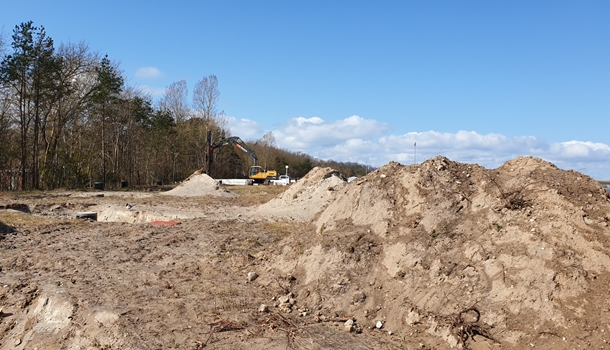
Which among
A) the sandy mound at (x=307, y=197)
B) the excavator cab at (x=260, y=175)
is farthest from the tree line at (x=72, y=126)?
the sandy mound at (x=307, y=197)

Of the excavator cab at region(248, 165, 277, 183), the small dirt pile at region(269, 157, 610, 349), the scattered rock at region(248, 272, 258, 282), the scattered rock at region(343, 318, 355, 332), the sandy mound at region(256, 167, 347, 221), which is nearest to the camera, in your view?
the small dirt pile at region(269, 157, 610, 349)

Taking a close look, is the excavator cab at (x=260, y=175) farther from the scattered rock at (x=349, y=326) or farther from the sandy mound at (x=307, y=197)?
the scattered rock at (x=349, y=326)

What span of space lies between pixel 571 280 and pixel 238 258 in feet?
17.8

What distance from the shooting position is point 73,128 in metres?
33.7

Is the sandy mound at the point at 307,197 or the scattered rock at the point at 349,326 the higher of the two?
the sandy mound at the point at 307,197

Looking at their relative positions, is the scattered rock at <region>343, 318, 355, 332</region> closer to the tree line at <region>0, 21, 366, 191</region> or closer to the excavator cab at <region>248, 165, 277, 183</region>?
the tree line at <region>0, 21, 366, 191</region>

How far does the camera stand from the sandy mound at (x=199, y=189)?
27.0 metres

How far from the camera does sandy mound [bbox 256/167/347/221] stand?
17.6m

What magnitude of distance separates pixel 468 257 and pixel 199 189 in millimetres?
23415

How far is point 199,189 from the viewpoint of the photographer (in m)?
27.7

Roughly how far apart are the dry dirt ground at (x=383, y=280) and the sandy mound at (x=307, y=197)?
838 cm

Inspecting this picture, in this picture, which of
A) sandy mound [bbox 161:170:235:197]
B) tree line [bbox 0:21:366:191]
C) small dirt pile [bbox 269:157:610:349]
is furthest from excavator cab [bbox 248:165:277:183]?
small dirt pile [bbox 269:157:610:349]

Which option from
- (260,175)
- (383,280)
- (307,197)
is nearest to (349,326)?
(383,280)

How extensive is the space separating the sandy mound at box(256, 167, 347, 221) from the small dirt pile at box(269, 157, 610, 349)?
375 inches
